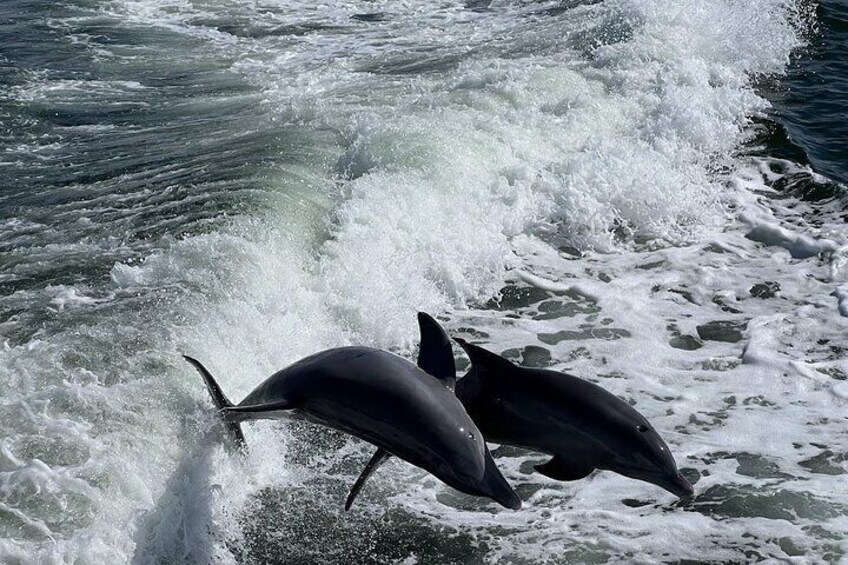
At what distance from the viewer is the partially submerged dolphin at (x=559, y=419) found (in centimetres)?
526

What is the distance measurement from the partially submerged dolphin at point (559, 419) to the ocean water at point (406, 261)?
1.08 meters

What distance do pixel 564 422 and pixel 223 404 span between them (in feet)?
7.53

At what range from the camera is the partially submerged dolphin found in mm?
5258

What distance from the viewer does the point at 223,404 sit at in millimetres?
6422

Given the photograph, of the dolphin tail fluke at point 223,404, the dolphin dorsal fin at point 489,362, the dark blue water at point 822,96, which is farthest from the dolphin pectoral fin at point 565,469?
the dark blue water at point 822,96

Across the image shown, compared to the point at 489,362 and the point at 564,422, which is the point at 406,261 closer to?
the point at 489,362

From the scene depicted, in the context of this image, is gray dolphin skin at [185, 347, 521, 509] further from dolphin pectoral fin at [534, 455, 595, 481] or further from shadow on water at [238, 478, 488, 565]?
shadow on water at [238, 478, 488, 565]

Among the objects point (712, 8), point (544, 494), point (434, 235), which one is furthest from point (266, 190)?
point (712, 8)

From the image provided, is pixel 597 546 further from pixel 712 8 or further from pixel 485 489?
pixel 712 8

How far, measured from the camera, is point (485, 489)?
4.85 metres

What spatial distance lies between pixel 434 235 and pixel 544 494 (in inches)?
145

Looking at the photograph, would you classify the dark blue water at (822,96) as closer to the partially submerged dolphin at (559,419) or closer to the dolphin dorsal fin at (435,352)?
the partially submerged dolphin at (559,419)

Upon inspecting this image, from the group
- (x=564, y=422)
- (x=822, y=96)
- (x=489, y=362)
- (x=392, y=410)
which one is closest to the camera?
(x=392, y=410)

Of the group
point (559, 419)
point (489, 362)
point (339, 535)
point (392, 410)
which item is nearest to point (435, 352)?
point (489, 362)
